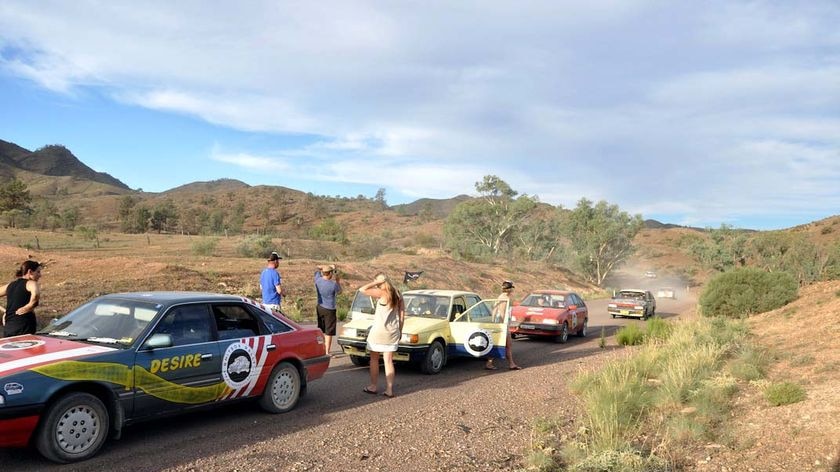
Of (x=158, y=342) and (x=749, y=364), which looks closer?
(x=158, y=342)

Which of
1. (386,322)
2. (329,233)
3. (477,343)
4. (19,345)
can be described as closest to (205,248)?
(329,233)

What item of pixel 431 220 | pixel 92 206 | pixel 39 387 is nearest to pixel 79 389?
pixel 39 387

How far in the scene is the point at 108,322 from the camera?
6148 mm

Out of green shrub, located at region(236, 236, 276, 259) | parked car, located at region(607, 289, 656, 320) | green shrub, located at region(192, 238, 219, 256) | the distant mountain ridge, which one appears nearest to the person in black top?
parked car, located at region(607, 289, 656, 320)

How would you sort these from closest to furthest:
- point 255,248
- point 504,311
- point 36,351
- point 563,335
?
point 36,351, point 504,311, point 563,335, point 255,248

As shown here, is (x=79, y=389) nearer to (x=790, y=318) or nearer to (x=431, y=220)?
(x=790, y=318)

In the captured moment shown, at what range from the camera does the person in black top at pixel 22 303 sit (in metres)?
7.21

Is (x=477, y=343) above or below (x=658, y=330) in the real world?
above

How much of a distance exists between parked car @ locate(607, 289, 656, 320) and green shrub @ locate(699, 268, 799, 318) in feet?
11.9

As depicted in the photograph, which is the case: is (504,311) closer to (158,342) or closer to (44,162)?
(158,342)

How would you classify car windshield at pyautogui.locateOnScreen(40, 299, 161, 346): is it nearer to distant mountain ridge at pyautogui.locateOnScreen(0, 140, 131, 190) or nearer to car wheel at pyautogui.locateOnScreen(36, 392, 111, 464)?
car wheel at pyautogui.locateOnScreen(36, 392, 111, 464)

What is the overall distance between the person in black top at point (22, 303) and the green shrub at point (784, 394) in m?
9.08

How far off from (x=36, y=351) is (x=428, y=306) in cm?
682

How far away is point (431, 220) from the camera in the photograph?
110 metres
